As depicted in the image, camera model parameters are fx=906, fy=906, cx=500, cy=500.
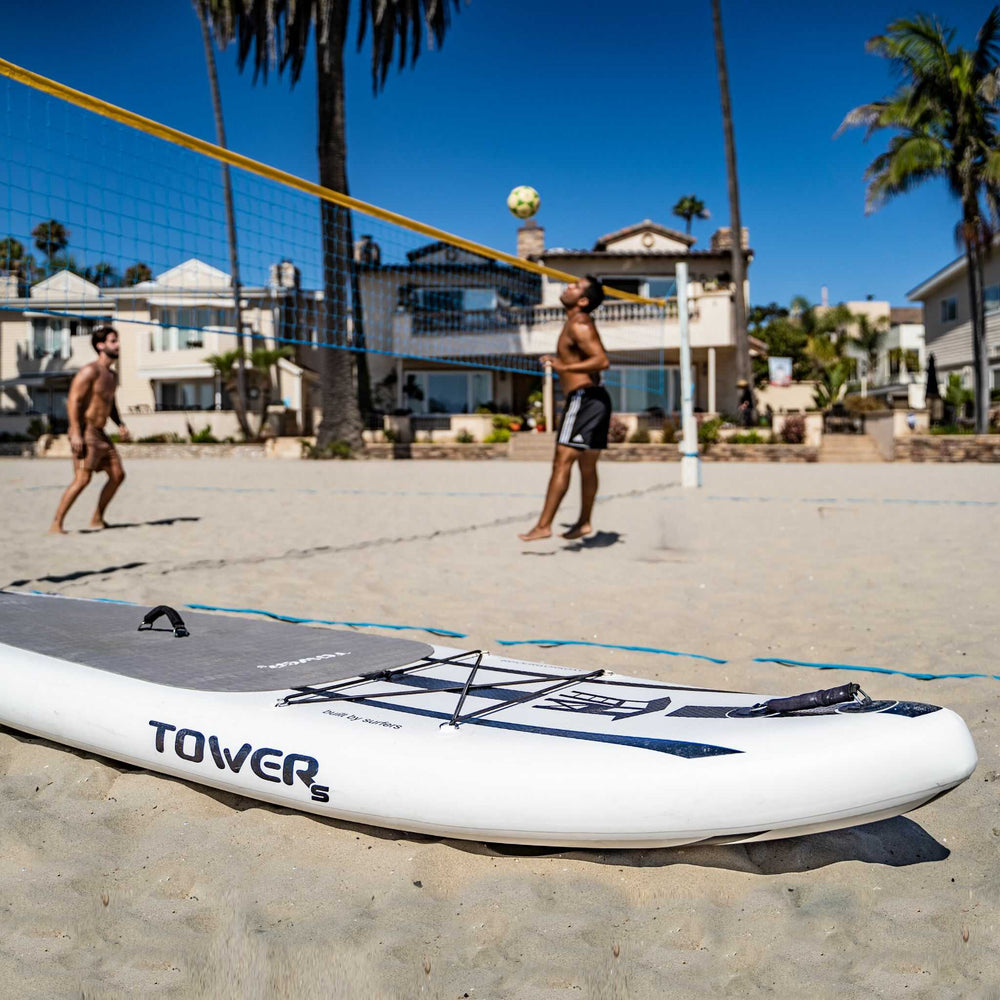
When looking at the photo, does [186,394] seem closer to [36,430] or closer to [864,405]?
[36,430]

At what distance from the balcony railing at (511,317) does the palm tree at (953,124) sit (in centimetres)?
693

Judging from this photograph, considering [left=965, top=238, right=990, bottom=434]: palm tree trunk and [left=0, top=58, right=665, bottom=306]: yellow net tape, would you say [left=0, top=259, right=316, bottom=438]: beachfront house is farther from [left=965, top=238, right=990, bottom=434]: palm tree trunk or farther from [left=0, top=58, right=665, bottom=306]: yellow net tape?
[left=0, top=58, right=665, bottom=306]: yellow net tape

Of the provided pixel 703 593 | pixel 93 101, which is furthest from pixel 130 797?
pixel 93 101

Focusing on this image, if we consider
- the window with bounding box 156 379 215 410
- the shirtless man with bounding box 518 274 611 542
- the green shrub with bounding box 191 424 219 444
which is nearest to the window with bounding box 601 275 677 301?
the green shrub with bounding box 191 424 219 444

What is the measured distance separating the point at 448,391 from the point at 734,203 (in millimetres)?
10900

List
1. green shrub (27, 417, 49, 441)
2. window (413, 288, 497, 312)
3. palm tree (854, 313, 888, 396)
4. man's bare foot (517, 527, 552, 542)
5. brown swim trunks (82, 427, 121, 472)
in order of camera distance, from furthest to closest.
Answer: palm tree (854, 313, 888, 396), window (413, 288, 497, 312), green shrub (27, 417, 49, 441), brown swim trunks (82, 427, 121, 472), man's bare foot (517, 527, 552, 542)

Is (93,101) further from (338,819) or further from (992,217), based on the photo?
(992,217)

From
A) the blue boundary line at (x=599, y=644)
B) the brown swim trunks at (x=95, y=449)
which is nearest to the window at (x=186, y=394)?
the brown swim trunks at (x=95, y=449)

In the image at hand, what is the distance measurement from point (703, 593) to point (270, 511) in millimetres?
5620

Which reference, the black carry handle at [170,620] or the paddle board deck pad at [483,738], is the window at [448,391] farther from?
the paddle board deck pad at [483,738]

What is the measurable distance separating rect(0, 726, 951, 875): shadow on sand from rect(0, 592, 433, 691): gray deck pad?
1.76ft

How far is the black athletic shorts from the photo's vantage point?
20.7 ft

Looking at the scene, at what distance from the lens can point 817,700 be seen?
2021 millimetres

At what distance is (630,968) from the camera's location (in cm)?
163
